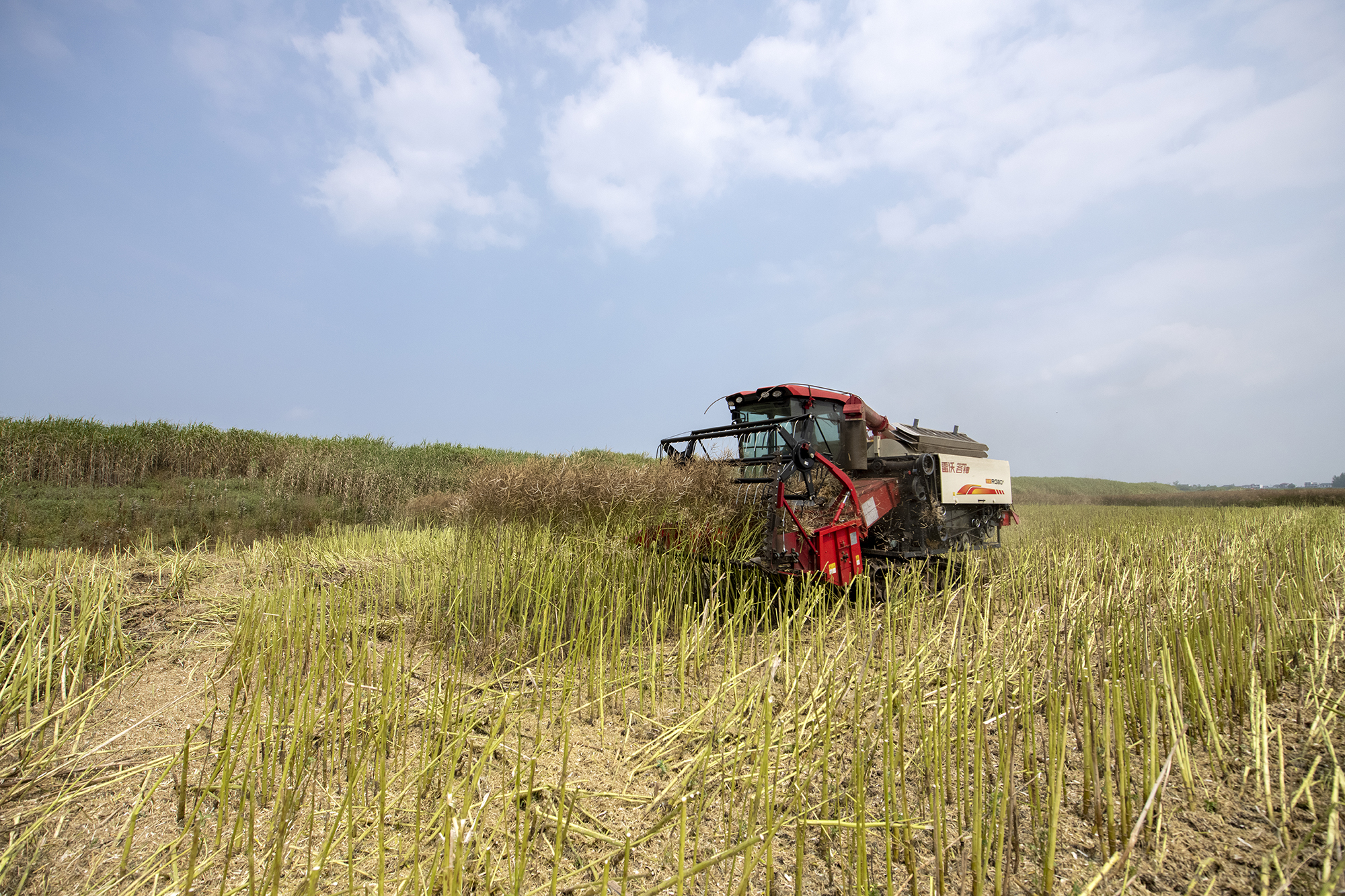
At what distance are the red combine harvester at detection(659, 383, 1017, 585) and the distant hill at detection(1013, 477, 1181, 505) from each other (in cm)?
2187

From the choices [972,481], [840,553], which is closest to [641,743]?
[840,553]

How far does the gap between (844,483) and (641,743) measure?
2.92 meters

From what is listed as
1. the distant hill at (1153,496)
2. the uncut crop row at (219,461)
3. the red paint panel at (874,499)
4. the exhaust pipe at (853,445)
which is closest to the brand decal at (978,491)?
the red paint panel at (874,499)

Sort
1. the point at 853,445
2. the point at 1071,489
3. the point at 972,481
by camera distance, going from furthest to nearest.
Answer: the point at 1071,489
the point at 972,481
the point at 853,445

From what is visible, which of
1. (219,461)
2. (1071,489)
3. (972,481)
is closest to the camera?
(972,481)

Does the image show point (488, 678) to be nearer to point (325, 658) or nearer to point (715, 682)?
point (325, 658)

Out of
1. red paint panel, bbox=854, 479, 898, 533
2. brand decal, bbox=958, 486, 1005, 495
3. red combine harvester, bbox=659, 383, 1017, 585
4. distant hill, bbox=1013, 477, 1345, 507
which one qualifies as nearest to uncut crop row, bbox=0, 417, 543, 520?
red combine harvester, bbox=659, 383, 1017, 585

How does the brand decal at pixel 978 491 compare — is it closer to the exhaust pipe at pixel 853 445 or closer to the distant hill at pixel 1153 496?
the exhaust pipe at pixel 853 445

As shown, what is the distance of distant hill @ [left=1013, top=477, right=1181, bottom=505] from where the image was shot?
28.6m

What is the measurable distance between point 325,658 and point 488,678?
2.79 feet

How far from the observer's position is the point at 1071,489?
109 ft

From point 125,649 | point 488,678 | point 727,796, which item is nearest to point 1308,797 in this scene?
point 727,796

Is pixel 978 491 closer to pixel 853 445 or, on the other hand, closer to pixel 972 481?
pixel 972 481

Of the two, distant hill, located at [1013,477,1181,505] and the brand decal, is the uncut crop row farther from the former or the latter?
distant hill, located at [1013,477,1181,505]
